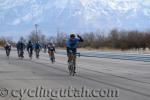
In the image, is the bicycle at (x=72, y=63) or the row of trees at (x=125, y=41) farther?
the row of trees at (x=125, y=41)

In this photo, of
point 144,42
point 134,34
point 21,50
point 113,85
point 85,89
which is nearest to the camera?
point 85,89

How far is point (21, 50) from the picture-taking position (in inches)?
1822

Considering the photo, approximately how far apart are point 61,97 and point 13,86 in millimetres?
4128

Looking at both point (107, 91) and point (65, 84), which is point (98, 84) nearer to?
point (65, 84)

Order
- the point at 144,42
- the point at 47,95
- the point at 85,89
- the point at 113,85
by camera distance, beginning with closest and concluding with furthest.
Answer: the point at 47,95, the point at 85,89, the point at 113,85, the point at 144,42

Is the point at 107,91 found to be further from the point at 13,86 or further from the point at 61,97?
the point at 13,86

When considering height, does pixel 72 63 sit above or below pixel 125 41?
below

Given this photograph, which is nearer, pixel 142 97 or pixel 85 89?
pixel 142 97

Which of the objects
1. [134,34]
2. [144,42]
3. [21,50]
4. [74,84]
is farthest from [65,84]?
[134,34]

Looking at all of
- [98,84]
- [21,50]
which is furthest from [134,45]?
[98,84]

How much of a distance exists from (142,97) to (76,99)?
1991mm

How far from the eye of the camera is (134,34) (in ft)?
299

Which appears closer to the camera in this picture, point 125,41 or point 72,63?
point 72,63

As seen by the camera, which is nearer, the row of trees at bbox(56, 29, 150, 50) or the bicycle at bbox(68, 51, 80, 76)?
the bicycle at bbox(68, 51, 80, 76)
